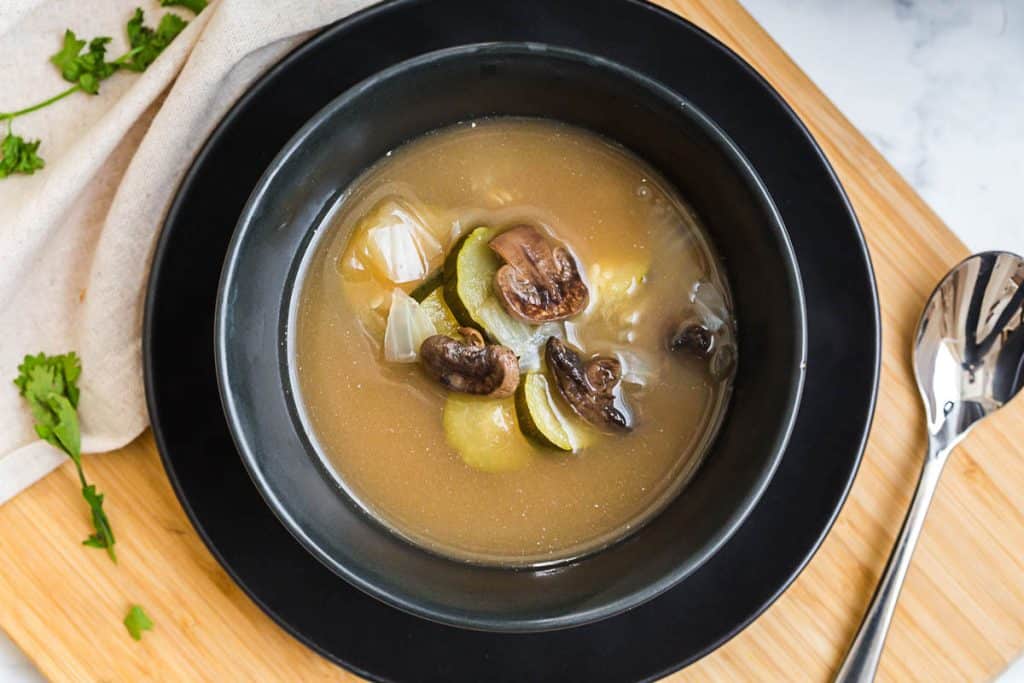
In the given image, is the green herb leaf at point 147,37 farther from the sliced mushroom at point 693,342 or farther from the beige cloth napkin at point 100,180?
the sliced mushroom at point 693,342

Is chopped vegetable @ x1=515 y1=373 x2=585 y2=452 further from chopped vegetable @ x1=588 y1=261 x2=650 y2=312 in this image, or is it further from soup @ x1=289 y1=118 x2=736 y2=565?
chopped vegetable @ x1=588 y1=261 x2=650 y2=312

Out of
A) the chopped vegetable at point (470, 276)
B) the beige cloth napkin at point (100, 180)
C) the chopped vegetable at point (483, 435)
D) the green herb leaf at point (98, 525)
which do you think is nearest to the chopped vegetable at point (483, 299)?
the chopped vegetable at point (470, 276)

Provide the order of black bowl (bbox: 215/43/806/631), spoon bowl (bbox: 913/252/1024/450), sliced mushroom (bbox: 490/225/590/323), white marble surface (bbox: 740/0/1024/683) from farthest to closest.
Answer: white marble surface (bbox: 740/0/1024/683) < spoon bowl (bbox: 913/252/1024/450) < sliced mushroom (bbox: 490/225/590/323) < black bowl (bbox: 215/43/806/631)

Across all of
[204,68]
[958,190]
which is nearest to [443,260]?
[204,68]

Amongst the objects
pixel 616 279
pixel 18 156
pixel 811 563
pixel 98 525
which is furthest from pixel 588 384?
pixel 18 156

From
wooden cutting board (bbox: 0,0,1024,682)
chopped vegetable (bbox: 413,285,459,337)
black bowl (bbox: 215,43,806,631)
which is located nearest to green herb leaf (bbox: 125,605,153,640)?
wooden cutting board (bbox: 0,0,1024,682)

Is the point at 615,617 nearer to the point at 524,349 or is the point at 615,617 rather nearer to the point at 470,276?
the point at 524,349
